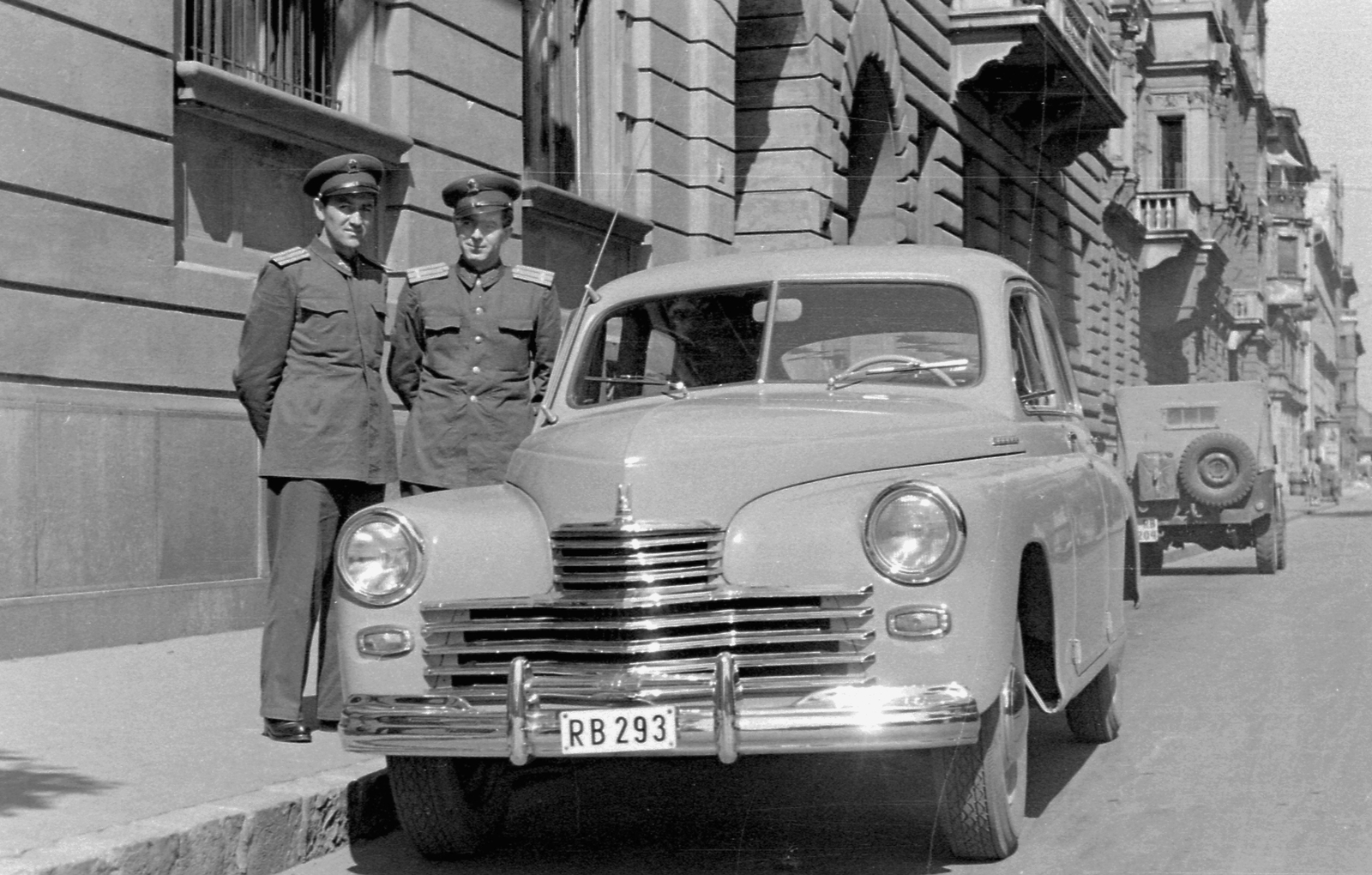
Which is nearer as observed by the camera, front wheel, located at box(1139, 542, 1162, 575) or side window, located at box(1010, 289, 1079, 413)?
side window, located at box(1010, 289, 1079, 413)

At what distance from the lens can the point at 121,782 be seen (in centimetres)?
562

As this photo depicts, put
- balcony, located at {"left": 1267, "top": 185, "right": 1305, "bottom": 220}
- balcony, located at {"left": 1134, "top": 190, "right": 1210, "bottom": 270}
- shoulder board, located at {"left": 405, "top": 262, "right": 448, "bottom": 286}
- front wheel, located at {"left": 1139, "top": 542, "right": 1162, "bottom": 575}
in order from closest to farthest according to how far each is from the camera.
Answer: shoulder board, located at {"left": 405, "top": 262, "right": 448, "bottom": 286} → front wheel, located at {"left": 1139, "top": 542, "right": 1162, "bottom": 575} → balcony, located at {"left": 1134, "top": 190, "right": 1210, "bottom": 270} → balcony, located at {"left": 1267, "top": 185, "right": 1305, "bottom": 220}

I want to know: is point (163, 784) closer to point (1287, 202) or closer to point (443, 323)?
point (443, 323)

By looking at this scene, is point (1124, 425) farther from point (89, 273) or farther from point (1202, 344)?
point (1202, 344)

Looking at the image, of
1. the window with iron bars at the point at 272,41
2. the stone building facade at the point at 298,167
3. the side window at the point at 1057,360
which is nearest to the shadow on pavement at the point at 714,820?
the side window at the point at 1057,360

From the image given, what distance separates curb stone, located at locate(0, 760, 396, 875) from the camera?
184 inches

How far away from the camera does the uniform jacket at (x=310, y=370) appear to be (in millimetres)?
6711

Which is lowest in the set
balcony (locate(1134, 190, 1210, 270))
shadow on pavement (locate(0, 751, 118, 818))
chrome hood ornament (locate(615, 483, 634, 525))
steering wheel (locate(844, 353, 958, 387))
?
shadow on pavement (locate(0, 751, 118, 818))

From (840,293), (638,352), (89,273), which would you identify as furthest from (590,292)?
(89,273)

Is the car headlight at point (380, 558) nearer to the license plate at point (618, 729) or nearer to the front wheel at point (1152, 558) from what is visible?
the license plate at point (618, 729)

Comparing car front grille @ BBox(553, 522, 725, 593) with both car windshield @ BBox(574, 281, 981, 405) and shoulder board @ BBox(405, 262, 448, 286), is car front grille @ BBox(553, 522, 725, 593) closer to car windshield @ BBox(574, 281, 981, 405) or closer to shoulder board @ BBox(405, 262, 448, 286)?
car windshield @ BBox(574, 281, 981, 405)

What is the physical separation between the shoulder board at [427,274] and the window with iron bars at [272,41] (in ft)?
13.8

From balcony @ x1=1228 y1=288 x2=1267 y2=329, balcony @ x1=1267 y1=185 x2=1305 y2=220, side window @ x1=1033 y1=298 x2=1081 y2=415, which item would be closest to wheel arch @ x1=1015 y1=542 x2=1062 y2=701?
side window @ x1=1033 y1=298 x2=1081 y2=415

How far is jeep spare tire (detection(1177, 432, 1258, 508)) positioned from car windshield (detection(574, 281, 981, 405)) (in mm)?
13948
